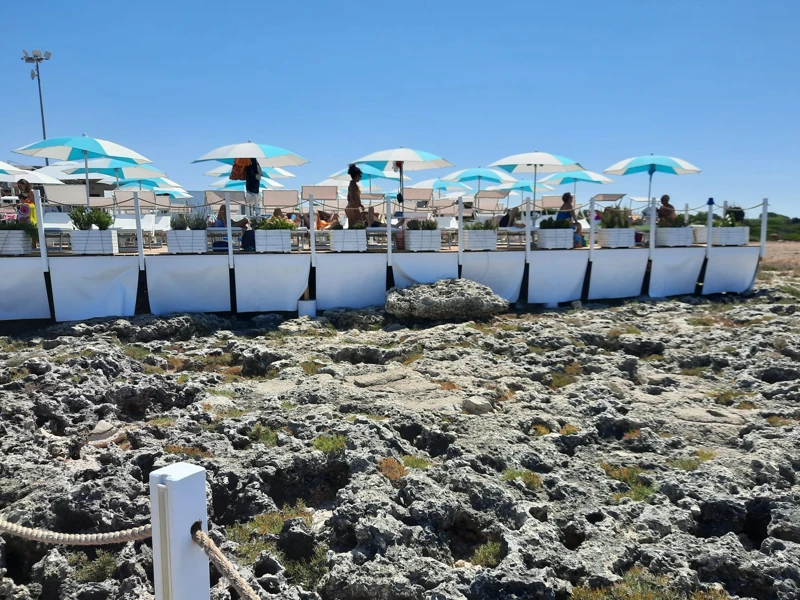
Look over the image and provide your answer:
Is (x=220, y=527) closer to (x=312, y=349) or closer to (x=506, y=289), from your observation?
(x=312, y=349)

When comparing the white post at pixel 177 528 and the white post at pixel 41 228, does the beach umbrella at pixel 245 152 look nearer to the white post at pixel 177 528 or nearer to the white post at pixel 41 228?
the white post at pixel 41 228

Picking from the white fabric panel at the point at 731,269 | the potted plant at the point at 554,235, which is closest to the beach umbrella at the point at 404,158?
the potted plant at the point at 554,235

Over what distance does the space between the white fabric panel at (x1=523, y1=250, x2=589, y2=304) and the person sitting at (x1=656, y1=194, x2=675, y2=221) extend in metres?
3.03

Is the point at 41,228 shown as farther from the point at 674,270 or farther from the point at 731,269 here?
the point at 731,269

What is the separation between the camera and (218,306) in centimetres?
1346

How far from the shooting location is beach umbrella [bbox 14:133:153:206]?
13.6 m

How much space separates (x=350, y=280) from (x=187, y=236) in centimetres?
356

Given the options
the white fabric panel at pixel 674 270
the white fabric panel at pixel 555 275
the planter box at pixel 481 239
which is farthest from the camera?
the white fabric panel at pixel 674 270

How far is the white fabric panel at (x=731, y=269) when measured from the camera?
17.0 metres

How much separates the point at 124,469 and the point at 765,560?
18.7 feet

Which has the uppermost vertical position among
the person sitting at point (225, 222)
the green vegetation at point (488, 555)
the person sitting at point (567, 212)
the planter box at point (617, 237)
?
the person sitting at point (567, 212)

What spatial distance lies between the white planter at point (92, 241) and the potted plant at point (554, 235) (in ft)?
31.7

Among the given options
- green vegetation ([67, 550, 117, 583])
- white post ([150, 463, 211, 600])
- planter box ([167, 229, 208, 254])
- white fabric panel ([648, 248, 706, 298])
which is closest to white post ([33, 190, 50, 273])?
planter box ([167, 229, 208, 254])

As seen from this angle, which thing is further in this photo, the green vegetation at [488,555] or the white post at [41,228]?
the white post at [41,228]
